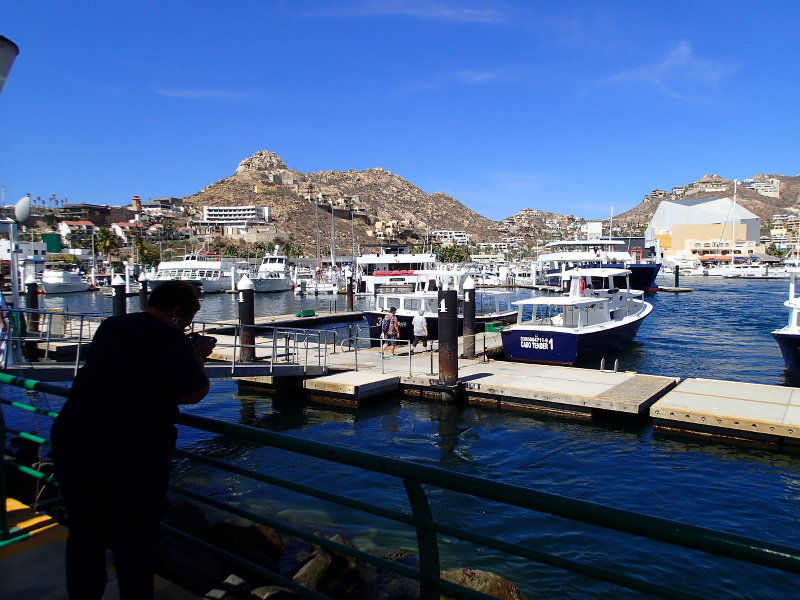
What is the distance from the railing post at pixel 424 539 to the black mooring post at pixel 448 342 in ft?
44.4

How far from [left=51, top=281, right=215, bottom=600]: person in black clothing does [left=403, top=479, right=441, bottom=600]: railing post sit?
1.15 metres

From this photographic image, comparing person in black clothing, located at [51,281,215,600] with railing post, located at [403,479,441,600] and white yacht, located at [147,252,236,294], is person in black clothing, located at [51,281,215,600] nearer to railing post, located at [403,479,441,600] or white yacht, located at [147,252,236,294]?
railing post, located at [403,479,441,600]

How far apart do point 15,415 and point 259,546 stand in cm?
1208

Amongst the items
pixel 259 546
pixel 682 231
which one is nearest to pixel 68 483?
pixel 259 546

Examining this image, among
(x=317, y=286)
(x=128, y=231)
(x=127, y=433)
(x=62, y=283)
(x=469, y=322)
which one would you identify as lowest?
(x=469, y=322)

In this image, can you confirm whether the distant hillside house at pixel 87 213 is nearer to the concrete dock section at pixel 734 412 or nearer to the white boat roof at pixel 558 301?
the white boat roof at pixel 558 301

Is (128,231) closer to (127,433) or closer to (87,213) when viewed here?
(87,213)

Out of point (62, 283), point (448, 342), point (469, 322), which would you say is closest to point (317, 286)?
point (62, 283)

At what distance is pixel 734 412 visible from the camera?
515 inches

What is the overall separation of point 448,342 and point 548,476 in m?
5.37

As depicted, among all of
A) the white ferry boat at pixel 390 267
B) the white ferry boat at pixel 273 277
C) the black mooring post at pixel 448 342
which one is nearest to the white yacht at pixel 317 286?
the white ferry boat at pixel 273 277

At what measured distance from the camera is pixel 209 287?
74.3 m

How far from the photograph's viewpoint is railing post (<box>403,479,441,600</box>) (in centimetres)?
250

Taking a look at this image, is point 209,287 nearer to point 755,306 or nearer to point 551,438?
point 755,306
